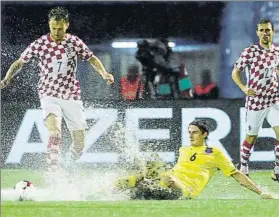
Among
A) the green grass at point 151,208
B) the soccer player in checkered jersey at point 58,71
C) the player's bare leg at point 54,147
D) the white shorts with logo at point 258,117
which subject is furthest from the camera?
the white shorts with logo at point 258,117

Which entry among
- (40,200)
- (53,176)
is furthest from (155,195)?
(53,176)

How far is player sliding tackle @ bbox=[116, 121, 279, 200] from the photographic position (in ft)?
32.2

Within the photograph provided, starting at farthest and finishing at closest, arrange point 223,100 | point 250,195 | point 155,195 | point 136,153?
point 223,100 → point 136,153 → point 250,195 → point 155,195

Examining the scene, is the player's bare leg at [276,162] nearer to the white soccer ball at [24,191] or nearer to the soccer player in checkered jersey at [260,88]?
the soccer player in checkered jersey at [260,88]

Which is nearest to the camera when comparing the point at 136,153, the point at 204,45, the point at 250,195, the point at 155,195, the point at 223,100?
the point at 155,195

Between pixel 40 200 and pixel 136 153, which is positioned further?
pixel 136 153

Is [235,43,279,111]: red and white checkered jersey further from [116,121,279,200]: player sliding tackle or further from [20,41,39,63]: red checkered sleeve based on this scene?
[116,121,279,200]: player sliding tackle

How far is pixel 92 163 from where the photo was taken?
1388 centimetres

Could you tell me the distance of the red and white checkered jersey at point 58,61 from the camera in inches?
468

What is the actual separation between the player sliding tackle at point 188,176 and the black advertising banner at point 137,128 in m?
3.79

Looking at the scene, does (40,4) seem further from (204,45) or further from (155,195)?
(155,195)

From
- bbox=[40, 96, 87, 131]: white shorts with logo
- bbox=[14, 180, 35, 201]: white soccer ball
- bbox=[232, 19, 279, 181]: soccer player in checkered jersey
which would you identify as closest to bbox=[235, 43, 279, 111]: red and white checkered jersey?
bbox=[232, 19, 279, 181]: soccer player in checkered jersey

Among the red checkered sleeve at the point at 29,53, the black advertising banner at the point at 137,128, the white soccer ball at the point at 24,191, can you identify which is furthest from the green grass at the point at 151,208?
the black advertising banner at the point at 137,128

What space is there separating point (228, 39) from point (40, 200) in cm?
536
